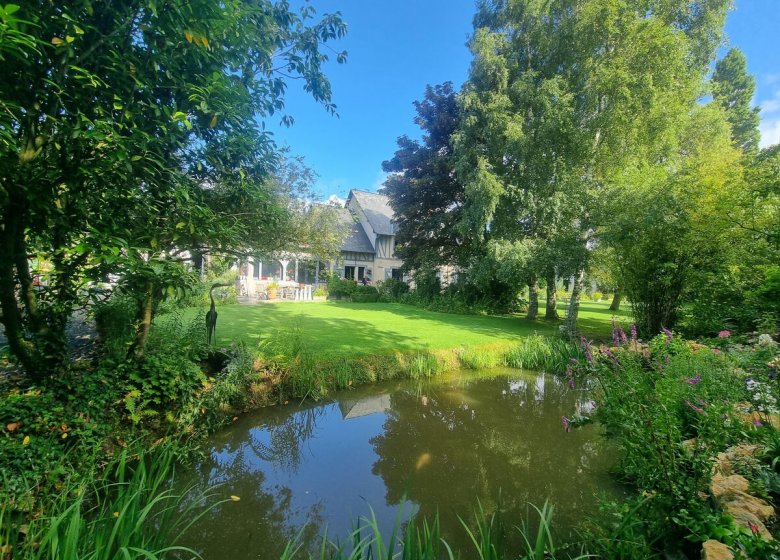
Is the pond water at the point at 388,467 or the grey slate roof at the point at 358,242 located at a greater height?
the grey slate roof at the point at 358,242

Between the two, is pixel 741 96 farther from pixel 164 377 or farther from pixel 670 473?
pixel 164 377

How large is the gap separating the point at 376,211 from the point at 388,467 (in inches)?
953

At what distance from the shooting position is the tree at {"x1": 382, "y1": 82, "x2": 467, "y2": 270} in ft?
53.8

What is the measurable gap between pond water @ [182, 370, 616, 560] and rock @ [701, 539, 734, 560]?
125cm

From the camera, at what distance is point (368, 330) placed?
32.4 feet

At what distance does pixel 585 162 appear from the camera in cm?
1159

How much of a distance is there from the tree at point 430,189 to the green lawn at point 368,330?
513 centimetres

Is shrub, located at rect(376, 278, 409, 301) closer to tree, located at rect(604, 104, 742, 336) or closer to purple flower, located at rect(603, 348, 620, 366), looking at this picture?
tree, located at rect(604, 104, 742, 336)

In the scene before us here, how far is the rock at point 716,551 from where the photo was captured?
5.05 feet

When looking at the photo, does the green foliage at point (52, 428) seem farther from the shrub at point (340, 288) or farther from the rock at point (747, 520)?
the shrub at point (340, 288)

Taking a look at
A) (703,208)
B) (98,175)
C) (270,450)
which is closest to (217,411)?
(270,450)

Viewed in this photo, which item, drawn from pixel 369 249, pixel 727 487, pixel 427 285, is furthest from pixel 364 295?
pixel 727 487

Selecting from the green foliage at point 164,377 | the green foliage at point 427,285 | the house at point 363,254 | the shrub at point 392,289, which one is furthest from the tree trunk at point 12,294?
the house at point 363,254

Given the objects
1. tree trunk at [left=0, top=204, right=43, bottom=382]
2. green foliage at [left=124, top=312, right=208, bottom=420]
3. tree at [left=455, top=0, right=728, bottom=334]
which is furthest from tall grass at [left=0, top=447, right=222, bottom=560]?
tree at [left=455, top=0, right=728, bottom=334]
